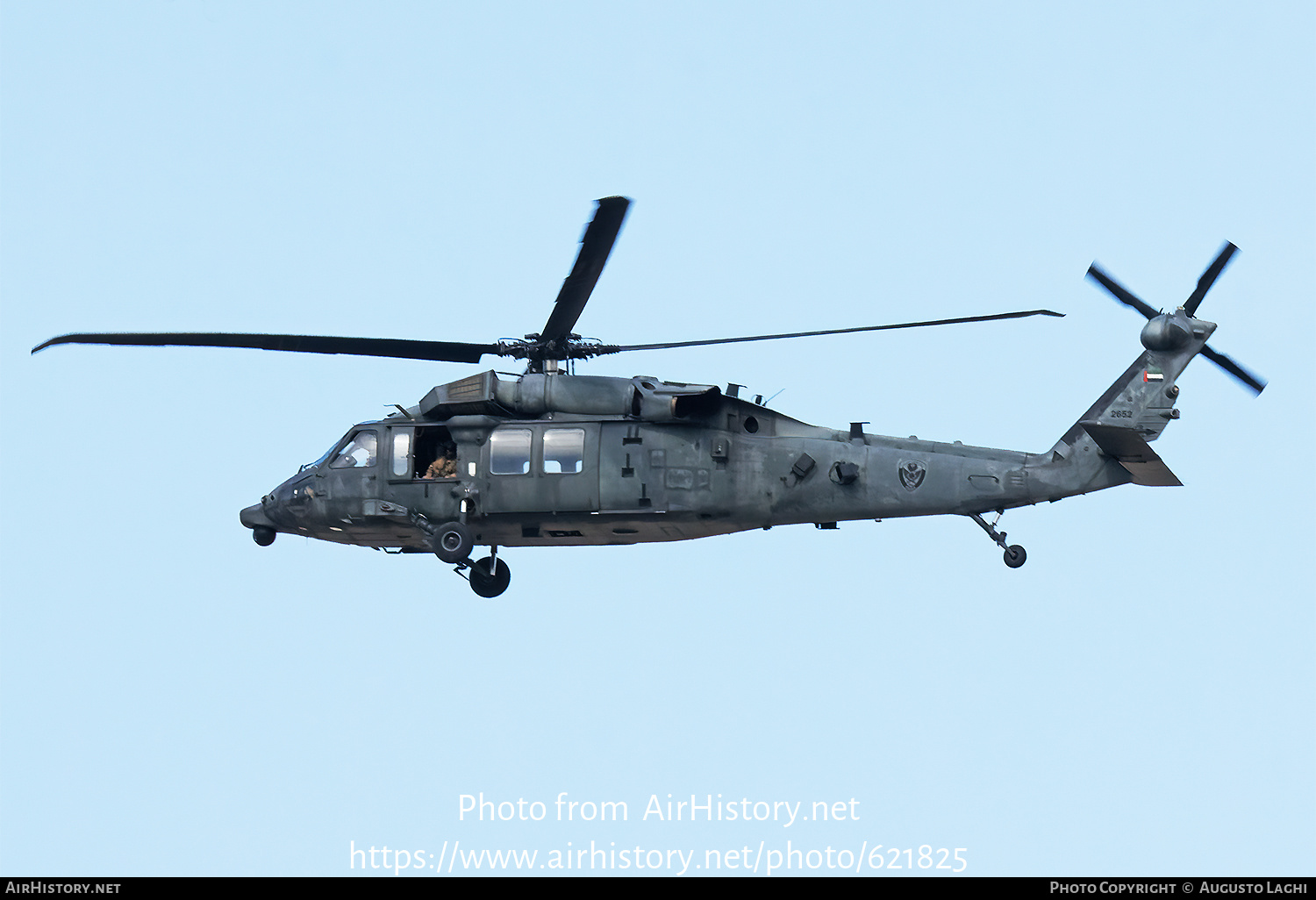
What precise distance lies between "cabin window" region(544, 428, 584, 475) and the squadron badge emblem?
16.1 feet

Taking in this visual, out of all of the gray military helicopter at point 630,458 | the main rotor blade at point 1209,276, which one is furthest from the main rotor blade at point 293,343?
the main rotor blade at point 1209,276

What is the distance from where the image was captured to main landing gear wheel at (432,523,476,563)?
107 feet

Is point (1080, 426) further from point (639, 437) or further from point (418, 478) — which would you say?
point (418, 478)

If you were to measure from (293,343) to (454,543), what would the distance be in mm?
3923

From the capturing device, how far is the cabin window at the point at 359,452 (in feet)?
110

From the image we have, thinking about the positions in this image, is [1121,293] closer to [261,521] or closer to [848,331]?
[848,331]

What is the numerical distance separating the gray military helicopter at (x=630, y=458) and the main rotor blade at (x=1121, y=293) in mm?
26

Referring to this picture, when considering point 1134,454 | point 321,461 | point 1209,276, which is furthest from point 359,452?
point 1209,276

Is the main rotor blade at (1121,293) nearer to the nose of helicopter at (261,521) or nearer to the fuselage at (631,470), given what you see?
the fuselage at (631,470)

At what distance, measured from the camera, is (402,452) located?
33.3m

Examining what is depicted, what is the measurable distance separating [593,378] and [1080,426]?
296 inches
